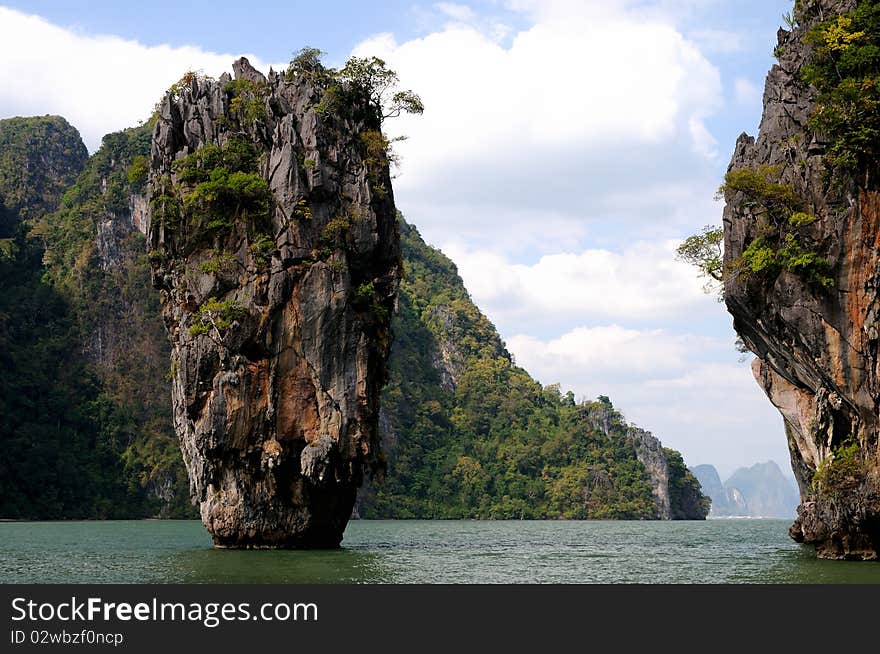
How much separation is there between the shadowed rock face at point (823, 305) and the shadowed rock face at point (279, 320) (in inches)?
480

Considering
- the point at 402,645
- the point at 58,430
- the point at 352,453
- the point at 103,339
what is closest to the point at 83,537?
the point at 352,453

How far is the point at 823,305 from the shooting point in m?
27.6

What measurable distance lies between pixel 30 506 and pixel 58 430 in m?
11.4

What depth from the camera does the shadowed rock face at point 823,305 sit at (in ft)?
88.5

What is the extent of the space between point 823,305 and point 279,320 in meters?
16.5

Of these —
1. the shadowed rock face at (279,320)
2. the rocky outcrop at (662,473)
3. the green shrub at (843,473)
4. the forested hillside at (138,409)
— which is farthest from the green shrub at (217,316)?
the rocky outcrop at (662,473)

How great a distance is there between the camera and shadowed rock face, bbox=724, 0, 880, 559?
88.5ft

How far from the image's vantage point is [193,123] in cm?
3572

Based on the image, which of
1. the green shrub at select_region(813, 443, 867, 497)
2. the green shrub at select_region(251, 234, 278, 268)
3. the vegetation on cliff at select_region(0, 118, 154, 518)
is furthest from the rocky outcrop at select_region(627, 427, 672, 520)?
the green shrub at select_region(251, 234, 278, 268)

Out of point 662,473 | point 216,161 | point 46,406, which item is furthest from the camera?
point 662,473

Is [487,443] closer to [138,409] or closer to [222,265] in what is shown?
[138,409]

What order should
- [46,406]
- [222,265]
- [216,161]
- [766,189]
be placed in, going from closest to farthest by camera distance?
1. [766,189]
2. [222,265]
3. [216,161]
4. [46,406]

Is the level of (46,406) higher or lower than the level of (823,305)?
lower

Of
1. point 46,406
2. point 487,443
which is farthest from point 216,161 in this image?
point 487,443
